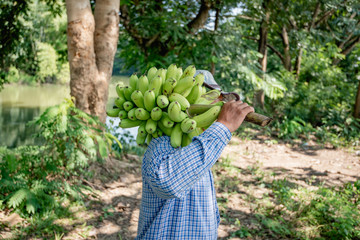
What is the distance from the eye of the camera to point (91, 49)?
13.1 ft

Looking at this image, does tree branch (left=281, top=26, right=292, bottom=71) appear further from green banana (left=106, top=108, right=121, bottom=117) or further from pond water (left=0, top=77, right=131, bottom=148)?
green banana (left=106, top=108, right=121, bottom=117)

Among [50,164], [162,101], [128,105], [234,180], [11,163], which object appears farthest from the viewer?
[234,180]

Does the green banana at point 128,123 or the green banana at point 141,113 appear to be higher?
the green banana at point 141,113

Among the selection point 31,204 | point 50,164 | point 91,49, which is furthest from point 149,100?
point 91,49

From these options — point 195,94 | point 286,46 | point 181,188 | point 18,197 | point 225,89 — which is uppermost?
point 286,46

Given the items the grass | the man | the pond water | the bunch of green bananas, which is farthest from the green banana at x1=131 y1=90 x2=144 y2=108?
the pond water

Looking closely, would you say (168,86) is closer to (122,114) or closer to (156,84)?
(156,84)

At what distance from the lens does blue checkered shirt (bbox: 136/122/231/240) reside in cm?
133

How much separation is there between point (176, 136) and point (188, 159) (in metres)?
0.17

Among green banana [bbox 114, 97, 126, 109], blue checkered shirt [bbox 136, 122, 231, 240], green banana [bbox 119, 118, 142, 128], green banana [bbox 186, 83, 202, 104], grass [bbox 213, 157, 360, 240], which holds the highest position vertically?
green banana [bbox 186, 83, 202, 104]

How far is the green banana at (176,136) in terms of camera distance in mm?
1428

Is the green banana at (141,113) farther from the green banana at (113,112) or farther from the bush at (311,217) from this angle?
the bush at (311,217)

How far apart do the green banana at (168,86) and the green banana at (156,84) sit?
0.09 feet

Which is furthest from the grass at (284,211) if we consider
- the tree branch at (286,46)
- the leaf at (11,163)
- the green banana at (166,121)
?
the tree branch at (286,46)
